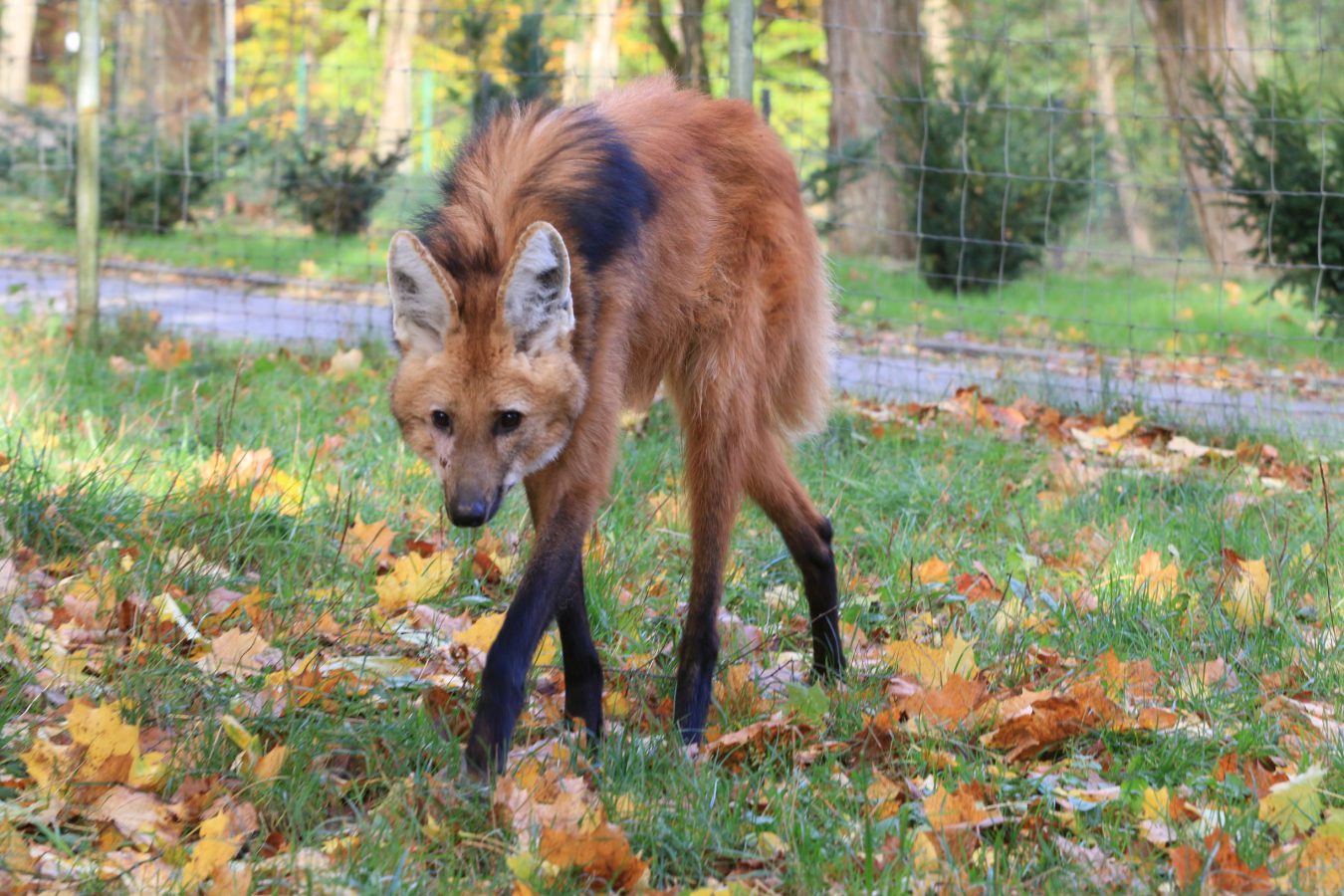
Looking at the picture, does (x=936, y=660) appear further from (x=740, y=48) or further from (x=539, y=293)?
(x=740, y=48)

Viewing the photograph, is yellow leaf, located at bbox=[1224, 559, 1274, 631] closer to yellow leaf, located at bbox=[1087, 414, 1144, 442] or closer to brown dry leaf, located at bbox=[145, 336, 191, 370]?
yellow leaf, located at bbox=[1087, 414, 1144, 442]

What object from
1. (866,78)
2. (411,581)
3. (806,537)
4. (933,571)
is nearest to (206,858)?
(411,581)

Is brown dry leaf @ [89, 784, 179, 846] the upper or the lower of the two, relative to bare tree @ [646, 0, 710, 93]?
lower

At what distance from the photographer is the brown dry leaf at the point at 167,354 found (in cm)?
620

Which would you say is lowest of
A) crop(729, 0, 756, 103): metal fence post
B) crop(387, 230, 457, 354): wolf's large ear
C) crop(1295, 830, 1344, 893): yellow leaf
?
crop(1295, 830, 1344, 893): yellow leaf

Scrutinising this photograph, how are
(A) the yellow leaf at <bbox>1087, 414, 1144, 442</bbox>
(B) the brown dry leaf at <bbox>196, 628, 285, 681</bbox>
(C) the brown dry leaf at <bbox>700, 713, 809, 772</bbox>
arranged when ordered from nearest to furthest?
(C) the brown dry leaf at <bbox>700, 713, 809, 772</bbox> < (B) the brown dry leaf at <bbox>196, 628, 285, 681</bbox> < (A) the yellow leaf at <bbox>1087, 414, 1144, 442</bbox>

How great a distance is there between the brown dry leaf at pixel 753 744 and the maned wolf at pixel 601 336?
0.17 metres

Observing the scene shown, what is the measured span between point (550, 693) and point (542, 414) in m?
0.85

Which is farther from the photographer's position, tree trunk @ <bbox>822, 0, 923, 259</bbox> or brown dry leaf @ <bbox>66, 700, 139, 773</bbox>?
tree trunk @ <bbox>822, 0, 923, 259</bbox>

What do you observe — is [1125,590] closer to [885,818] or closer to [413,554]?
[885,818]

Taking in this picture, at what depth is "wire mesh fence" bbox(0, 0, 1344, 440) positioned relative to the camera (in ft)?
23.7

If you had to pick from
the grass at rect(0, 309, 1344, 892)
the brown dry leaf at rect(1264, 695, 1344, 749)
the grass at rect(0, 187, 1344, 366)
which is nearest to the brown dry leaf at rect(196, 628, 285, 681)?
the grass at rect(0, 309, 1344, 892)

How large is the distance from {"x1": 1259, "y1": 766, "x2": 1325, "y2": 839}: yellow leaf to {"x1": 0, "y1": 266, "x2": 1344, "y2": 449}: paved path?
11.6ft

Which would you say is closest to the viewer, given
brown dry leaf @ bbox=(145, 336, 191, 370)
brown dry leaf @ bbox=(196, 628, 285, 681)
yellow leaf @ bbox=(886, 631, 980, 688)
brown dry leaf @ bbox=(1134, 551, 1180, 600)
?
brown dry leaf @ bbox=(196, 628, 285, 681)
